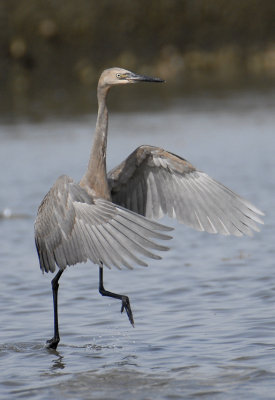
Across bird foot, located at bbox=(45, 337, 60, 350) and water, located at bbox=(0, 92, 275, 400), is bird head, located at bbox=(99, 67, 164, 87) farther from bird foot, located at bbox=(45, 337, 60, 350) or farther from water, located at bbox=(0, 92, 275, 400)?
bird foot, located at bbox=(45, 337, 60, 350)

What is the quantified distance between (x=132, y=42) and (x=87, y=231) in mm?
27863

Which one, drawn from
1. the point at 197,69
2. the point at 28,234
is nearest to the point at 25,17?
the point at 197,69

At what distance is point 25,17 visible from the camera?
33.8 m

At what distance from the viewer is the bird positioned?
261 inches

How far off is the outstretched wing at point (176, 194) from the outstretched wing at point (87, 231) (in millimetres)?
1028

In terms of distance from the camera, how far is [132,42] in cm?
3412

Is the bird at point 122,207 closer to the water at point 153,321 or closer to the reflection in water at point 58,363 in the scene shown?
the reflection in water at point 58,363

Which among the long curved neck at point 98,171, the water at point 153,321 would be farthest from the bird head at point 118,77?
the water at point 153,321

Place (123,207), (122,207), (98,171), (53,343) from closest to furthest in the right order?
(122,207) → (123,207) → (53,343) → (98,171)

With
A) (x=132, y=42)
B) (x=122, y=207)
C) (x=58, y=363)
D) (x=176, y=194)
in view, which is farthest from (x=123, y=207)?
(x=132, y=42)

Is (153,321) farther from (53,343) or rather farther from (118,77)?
(118,77)

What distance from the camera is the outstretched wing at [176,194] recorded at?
776cm

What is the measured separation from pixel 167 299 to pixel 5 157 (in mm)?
10547

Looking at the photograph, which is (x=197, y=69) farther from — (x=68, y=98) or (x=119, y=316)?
(x=119, y=316)
